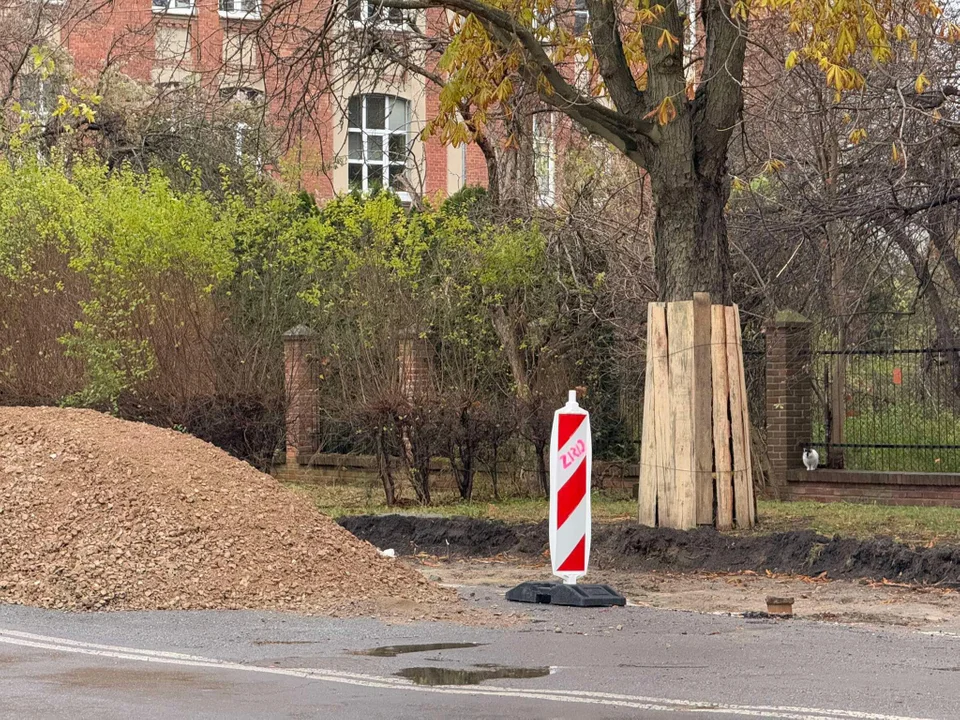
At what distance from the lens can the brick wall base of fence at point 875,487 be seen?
2050cm

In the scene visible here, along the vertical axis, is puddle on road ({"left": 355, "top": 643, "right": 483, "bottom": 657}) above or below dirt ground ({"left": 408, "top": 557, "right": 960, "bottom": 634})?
above

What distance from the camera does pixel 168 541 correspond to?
11664 millimetres

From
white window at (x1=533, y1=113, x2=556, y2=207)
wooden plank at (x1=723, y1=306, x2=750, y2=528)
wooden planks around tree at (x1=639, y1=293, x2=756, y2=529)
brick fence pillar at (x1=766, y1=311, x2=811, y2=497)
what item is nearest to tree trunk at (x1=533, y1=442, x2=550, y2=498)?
brick fence pillar at (x1=766, y1=311, x2=811, y2=497)

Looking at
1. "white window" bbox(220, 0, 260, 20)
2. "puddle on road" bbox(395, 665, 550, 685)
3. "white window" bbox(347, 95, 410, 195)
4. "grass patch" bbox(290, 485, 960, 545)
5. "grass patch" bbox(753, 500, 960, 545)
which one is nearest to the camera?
"puddle on road" bbox(395, 665, 550, 685)

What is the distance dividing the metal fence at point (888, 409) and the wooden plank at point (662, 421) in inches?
252

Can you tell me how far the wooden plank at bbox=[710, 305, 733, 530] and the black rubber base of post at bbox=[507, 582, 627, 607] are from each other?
3.80 metres

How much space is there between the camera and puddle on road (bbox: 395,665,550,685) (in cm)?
820

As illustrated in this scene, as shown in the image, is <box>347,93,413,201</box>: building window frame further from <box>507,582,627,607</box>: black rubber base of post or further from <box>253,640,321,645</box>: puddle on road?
<box>253,640,321,645</box>: puddle on road

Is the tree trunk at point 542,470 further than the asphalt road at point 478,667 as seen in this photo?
Yes

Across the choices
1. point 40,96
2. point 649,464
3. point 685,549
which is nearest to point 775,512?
point 649,464

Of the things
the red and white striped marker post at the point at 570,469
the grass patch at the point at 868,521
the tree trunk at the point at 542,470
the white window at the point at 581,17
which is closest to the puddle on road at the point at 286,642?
the red and white striped marker post at the point at 570,469

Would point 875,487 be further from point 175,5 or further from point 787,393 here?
point 175,5

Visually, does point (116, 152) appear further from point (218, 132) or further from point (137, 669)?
point (137, 669)

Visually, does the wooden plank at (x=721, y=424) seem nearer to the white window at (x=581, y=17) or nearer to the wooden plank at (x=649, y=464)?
the wooden plank at (x=649, y=464)
